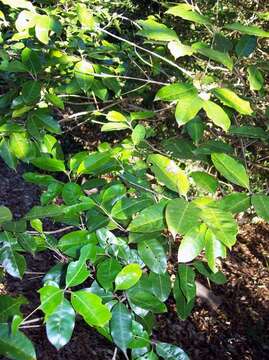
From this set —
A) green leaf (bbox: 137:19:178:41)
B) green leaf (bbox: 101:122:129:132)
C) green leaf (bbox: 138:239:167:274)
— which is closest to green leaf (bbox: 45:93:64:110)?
green leaf (bbox: 101:122:129:132)

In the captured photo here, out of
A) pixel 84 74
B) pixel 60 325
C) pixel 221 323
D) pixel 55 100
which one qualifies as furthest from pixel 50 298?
pixel 221 323

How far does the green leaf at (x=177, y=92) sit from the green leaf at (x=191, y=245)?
0.34 meters

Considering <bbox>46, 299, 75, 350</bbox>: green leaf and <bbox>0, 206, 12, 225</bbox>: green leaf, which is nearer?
<bbox>46, 299, 75, 350</bbox>: green leaf

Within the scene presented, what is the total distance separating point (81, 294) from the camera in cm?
85

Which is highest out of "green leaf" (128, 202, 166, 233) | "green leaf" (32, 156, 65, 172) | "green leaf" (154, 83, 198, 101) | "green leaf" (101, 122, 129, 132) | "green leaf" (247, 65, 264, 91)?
"green leaf" (154, 83, 198, 101)

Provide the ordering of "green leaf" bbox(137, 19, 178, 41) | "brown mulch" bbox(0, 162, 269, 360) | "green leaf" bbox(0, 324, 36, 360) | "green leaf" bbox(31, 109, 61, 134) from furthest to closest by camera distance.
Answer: "brown mulch" bbox(0, 162, 269, 360), "green leaf" bbox(31, 109, 61, 134), "green leaf" bbox(137, 19, 178, 41), "green leaf" bbox(0, 324, 36, 360)

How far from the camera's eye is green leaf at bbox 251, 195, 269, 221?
994mm

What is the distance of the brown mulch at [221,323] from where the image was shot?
3.12 meters

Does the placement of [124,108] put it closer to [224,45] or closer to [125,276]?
[224,45]

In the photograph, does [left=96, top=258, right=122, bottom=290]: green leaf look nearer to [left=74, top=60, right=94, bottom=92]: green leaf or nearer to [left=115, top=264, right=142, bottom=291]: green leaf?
[left=115, top=264, right=142, bottom=291]: green leaf

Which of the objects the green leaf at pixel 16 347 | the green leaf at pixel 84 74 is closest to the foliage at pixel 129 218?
the green leaf at pixel 16 347

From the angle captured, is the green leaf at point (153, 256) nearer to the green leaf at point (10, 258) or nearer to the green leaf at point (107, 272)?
the green leaf at point (107, 272)

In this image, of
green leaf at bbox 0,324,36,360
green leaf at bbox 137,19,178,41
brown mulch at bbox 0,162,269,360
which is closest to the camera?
green leaf at bbox 0,324,36,360

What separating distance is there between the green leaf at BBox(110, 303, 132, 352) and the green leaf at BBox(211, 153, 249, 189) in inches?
16.8
